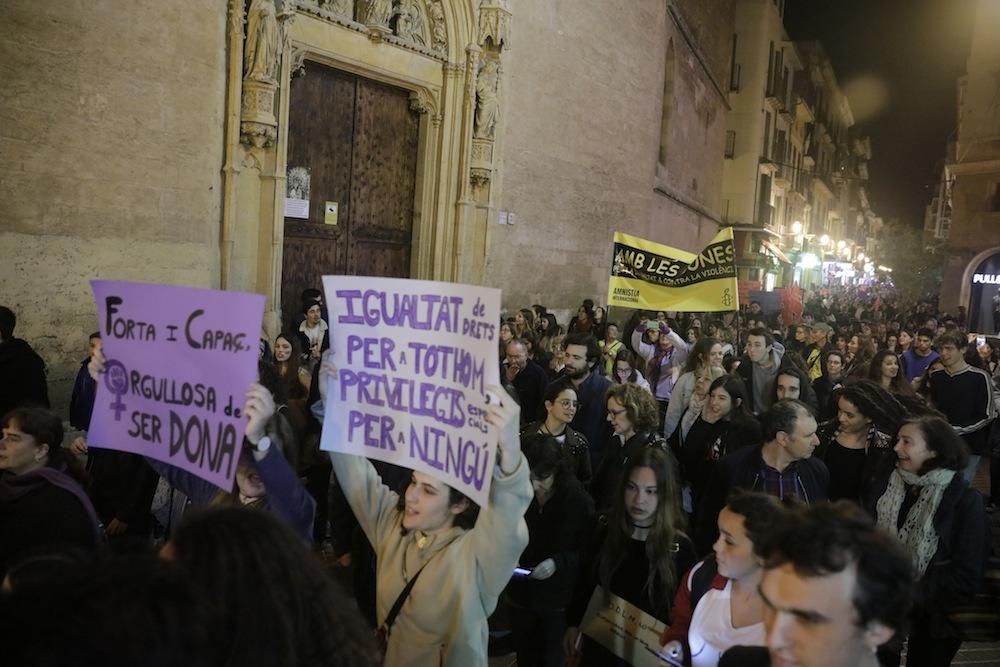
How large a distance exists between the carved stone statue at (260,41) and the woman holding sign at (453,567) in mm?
7808

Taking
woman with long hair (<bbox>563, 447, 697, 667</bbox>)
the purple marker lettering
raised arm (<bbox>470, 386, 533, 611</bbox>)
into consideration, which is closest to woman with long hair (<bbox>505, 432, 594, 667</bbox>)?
woman with long hair (<bbox>563, 447, 697, 667</bbox>)

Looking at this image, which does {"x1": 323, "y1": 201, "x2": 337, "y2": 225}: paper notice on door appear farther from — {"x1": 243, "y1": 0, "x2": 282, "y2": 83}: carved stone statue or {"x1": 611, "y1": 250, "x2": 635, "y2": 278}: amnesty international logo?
{"x1": 611, "y1": 250, "x2": 635, "y2": 278}: amnesty international logo

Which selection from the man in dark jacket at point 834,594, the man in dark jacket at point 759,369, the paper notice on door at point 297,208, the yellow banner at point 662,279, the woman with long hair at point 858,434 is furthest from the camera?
the paper notice on door at point 297,208

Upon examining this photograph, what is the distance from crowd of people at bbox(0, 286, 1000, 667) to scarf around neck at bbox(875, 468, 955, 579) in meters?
0.01

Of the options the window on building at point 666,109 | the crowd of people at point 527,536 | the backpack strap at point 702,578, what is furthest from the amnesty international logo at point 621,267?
the window on building at point 666,109

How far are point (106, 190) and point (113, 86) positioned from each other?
100 cm

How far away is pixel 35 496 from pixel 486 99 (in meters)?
11.2

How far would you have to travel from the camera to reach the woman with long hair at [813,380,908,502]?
5000mm

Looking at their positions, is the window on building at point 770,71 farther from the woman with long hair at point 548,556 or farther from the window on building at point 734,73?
the woman with long hair at point 548,556

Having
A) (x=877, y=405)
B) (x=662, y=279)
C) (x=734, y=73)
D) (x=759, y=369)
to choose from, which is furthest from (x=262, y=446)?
(x=734, y=73)

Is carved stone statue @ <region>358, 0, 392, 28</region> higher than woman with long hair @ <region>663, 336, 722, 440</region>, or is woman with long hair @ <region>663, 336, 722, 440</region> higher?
carved stone statue @ <region>358, 0, 392, 28</region>

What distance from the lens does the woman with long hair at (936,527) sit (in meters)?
3.93

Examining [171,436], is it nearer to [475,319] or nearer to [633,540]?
[475,319]

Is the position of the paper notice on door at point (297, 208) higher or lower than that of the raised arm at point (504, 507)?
higher
